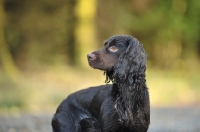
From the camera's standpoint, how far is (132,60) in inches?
213

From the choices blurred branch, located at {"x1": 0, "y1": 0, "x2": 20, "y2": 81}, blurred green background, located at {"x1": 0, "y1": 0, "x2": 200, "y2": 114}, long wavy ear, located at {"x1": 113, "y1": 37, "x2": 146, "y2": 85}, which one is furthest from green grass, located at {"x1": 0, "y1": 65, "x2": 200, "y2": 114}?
long wavy ear, located at {"x1": 113, "y1": 37, "x2": 146, "y2": 85}

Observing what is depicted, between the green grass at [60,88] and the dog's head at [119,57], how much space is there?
5.60 metres

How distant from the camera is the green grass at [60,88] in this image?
39.1ft

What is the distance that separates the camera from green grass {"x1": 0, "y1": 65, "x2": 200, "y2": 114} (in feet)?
39.1

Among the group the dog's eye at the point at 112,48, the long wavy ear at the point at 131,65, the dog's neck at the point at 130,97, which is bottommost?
the dog's neck at the point at 130,97

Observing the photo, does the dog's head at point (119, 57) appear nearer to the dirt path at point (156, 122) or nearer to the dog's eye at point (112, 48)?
the dog's eye at point (112, 48)

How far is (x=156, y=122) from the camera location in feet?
33.6

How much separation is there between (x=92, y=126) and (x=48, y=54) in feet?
45.9

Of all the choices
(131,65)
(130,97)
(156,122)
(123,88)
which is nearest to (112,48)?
(131,65)

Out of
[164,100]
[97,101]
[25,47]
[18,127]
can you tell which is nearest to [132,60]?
[97,101]

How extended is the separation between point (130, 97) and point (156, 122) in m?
4.87

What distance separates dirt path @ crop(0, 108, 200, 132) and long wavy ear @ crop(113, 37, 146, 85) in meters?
3.34

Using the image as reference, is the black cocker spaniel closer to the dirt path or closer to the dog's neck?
the dog's neck

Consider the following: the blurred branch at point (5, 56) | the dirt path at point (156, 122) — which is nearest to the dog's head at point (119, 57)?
the dirt path at point (156, 122)
